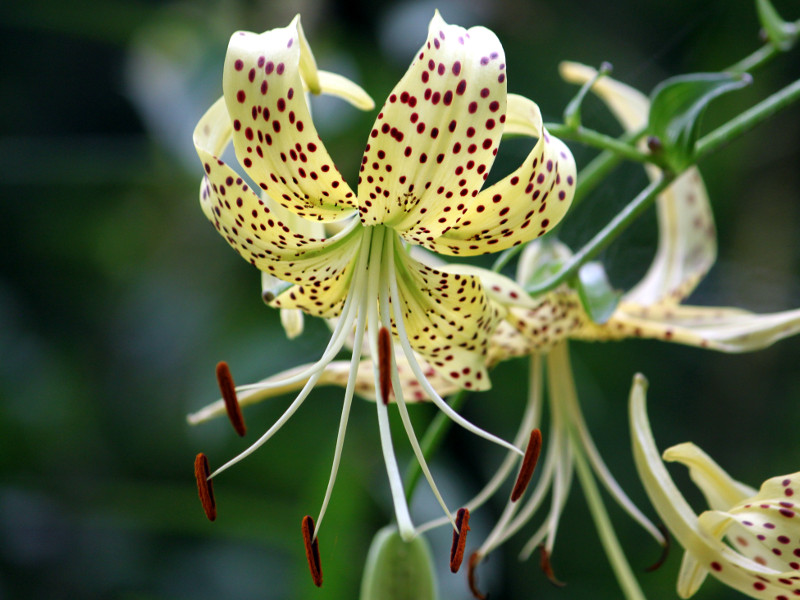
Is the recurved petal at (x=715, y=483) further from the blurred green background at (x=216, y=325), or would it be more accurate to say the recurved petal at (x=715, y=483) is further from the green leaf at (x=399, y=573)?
the blurred green background at (x=216, y=325)

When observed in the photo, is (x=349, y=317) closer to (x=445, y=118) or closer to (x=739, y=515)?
(x=445, y=118)

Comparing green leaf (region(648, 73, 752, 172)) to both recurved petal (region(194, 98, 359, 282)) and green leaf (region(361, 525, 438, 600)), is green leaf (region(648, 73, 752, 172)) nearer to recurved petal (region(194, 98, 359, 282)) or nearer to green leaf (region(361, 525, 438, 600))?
recurved petal (region(194, 98, 359, 282))

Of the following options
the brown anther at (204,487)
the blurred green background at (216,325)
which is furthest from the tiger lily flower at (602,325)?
the blurred green background at (216,325)

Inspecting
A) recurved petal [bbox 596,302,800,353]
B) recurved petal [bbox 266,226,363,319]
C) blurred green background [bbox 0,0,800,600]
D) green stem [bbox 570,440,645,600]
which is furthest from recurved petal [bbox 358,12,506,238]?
blurred green background [bbox 0,0,800,600]

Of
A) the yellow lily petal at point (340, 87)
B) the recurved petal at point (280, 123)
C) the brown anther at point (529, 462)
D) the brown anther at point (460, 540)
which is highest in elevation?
the yellow lily petal at point (340, 87)

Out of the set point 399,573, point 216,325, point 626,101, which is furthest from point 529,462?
point 216,325

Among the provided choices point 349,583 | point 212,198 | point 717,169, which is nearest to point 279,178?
point 212,198
